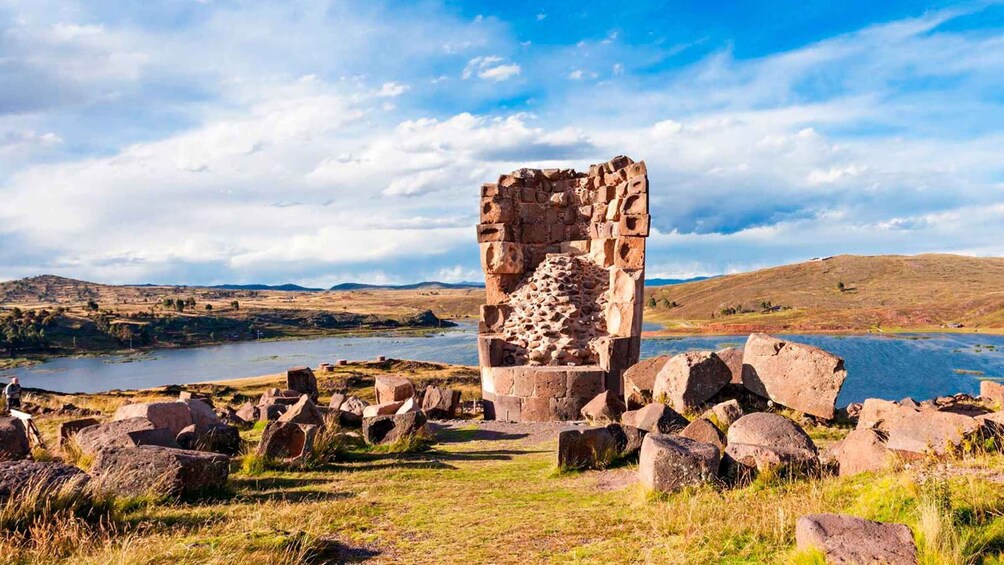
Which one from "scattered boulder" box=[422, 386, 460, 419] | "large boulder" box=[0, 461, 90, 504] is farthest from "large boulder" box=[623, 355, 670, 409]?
"large boulder" box=[0, 461, 90, 504]

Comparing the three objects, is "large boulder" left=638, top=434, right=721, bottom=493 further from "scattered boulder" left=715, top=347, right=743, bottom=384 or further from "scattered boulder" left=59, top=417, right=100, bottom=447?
"scattered boulder" left=59, top=417, right=100, bottom=447

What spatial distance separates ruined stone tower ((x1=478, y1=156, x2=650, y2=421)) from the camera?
1444 centimetres

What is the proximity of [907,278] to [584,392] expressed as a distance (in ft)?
278

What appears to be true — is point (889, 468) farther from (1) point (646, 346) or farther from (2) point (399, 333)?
(2) point (399, 333)

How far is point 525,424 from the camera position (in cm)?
1356

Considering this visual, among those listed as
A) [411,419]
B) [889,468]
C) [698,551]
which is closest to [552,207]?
[411,419]

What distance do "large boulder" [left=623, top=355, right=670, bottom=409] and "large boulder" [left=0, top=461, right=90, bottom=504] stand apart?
943 cm

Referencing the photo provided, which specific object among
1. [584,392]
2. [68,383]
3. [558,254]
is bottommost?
[68,383]

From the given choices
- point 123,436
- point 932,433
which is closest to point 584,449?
point 932,433

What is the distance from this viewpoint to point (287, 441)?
883 cm

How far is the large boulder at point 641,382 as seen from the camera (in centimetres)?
1311

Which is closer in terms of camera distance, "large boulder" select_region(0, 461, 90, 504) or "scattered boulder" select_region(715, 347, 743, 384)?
"large boulder" select_region(0, 461, 90, 504)

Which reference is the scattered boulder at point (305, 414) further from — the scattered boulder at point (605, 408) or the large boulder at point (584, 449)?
the scattered boulder at point (605, 408)

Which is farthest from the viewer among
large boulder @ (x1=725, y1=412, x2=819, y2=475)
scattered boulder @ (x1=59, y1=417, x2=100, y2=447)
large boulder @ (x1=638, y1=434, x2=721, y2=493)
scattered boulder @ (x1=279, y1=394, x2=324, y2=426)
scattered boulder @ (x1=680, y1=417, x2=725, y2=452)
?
scattered boulder @ (x1=279, y1=394, x2=324, y2=426)
